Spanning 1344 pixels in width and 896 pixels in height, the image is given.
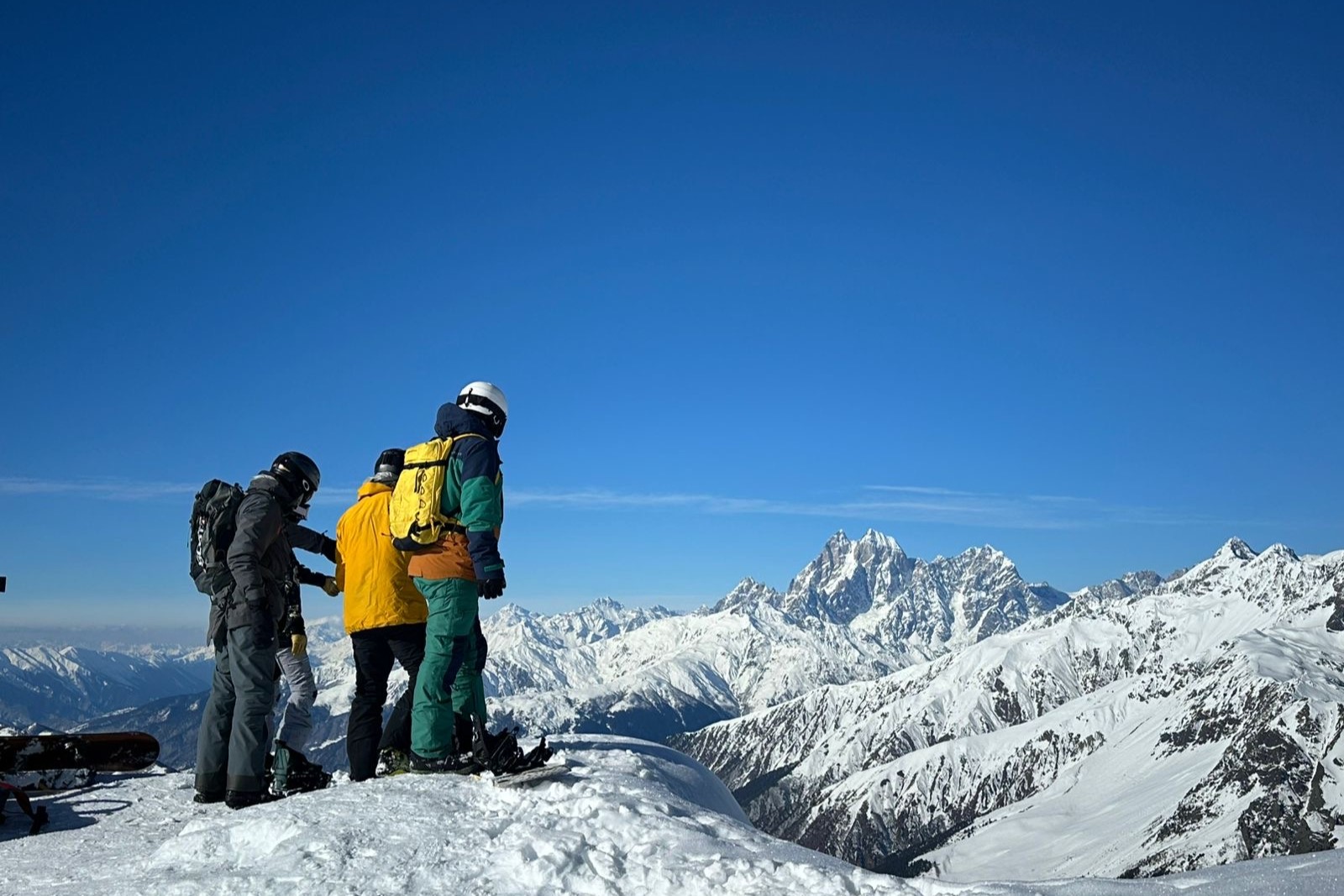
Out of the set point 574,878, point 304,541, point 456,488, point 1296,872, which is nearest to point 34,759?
point 304,541

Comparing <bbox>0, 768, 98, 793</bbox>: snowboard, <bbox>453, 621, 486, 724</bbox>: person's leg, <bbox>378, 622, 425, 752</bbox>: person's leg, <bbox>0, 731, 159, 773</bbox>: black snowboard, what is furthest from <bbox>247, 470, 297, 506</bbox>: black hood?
<bbox>0, 768, 98, 793</bbox>: snowboard

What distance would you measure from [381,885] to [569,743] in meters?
5.15

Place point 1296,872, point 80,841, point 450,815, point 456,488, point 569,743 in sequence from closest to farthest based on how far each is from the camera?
1. point 1296,872
2. point 450,815
3. point 80,841
4. point 456,488
5. point 569,743

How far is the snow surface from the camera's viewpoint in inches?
235

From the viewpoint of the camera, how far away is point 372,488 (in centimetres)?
1095

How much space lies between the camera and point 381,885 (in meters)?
6.30

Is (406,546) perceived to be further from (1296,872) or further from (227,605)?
(1296,872)

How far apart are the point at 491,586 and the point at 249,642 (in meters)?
3.24

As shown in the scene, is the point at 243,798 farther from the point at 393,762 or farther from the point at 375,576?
the point at 375,576

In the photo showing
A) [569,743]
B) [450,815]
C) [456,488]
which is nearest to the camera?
[450,815]

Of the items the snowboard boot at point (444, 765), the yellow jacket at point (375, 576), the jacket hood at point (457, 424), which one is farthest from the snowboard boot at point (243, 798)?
the jacket hood at point (457, 424)

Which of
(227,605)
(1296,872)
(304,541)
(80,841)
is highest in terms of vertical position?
(304,541)

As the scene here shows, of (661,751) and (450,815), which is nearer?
(450,815)

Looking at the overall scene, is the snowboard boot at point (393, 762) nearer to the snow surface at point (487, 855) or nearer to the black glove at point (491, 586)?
the snow surface at point (487, 855)
